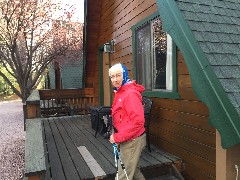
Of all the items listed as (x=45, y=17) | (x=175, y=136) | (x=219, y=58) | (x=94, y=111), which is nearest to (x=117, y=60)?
(x=94, y=111)

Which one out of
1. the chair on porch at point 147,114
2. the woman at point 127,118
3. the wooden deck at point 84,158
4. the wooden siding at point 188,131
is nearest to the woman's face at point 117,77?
the woman at point 127,118

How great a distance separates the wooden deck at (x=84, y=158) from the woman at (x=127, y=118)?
98 centimetres

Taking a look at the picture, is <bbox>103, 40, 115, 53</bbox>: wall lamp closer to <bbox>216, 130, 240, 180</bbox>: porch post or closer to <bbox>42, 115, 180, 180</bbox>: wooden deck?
<bbox>42, 115, 180, 180</bbox>: wooden deck

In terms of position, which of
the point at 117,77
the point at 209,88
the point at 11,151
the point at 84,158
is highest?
the point at 117,77

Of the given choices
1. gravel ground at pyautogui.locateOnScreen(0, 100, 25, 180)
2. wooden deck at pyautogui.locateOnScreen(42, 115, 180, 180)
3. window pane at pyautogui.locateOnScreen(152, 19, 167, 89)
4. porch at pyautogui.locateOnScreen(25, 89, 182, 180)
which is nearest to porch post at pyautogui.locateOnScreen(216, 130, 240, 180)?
porch at pyautogui.locateOnScreen(25, 89, 182, 180)

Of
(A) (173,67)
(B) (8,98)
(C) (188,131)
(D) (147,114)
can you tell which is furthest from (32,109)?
(B) (8,98)

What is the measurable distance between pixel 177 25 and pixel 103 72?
751 cm

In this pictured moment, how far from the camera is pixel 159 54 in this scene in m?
5.00

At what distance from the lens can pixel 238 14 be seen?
348cm

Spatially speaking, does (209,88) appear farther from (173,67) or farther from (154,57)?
(154,57)

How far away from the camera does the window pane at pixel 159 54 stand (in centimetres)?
483

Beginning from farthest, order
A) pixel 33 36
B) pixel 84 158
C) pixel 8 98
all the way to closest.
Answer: pixel 8 98 < pixel 33 36 < pixel 84 158

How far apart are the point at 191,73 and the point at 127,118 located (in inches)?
34.5

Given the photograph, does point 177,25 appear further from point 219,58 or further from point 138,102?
point 138,102
